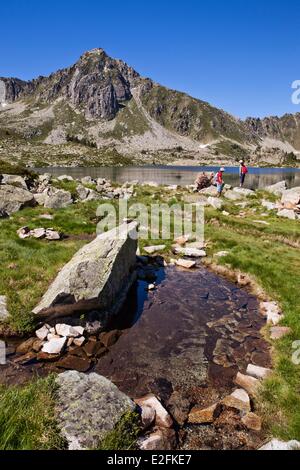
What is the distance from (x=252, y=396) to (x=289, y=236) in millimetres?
18104

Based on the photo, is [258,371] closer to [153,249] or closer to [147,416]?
[147,416]

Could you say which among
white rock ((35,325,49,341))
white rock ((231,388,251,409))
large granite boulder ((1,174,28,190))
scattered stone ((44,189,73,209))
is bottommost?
white rock ((231,388,251,409))

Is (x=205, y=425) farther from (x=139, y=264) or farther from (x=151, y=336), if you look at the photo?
(x=139, y=264)

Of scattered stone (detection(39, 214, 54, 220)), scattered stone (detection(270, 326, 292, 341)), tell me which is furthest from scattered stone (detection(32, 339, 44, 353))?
scattered stone (detection(39, 214, 54, 220))

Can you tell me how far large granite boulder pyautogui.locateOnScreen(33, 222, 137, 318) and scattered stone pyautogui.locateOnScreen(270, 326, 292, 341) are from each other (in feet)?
20.7

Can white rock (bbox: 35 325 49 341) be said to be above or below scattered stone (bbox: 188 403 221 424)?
above

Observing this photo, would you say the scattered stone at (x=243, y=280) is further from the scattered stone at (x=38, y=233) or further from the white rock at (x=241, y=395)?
the scattered stone at (x=38, y=233)

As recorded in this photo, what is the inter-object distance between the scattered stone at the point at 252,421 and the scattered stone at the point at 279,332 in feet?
13.5

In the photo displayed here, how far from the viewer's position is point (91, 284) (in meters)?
12.0

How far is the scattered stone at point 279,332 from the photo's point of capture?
11.6 metres

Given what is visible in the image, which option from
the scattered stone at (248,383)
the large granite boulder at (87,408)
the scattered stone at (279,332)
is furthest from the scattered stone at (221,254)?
the large granite boulder at (87,408)

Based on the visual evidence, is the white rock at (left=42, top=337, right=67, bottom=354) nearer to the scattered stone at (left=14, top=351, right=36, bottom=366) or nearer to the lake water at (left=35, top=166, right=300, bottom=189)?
the scattered stone at (left=14, top=351, right=36, bottom=366)

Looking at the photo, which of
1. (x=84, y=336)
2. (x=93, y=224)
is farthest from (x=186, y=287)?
(x=93, y=224)

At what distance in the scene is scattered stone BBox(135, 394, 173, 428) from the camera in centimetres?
773
